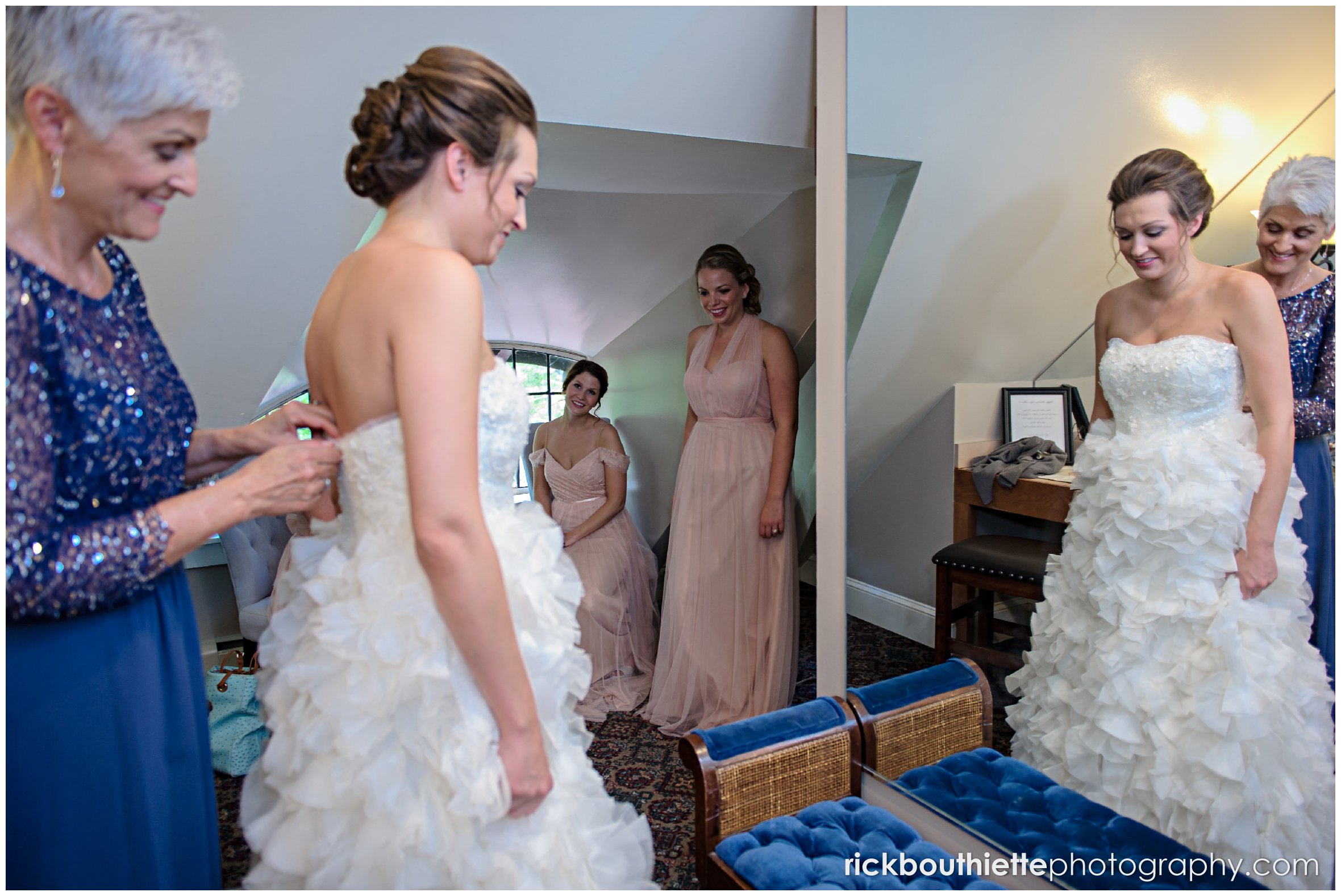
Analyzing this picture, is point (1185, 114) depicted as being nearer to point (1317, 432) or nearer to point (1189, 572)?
point (1317, 432)

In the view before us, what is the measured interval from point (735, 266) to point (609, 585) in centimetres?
136

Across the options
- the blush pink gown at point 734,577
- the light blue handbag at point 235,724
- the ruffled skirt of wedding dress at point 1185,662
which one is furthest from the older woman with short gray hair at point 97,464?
the blush pink gown at point 734,577

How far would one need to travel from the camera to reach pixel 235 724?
273cm

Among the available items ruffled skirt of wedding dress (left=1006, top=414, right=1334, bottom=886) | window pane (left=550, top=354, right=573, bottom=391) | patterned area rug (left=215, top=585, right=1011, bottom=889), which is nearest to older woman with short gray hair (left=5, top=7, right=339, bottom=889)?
patterned area rug (left=215, top=585, right=1011, bottom=889)

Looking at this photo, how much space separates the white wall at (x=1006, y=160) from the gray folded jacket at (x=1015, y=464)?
0.14 meters

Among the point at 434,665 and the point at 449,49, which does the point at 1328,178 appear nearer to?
the point at 449,49

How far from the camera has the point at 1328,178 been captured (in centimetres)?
120

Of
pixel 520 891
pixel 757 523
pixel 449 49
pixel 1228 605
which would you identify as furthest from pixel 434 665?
pixel 757 523

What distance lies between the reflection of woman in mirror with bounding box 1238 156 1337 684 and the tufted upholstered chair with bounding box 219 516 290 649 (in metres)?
3.24

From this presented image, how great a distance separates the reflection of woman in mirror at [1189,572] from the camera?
1.29 metres

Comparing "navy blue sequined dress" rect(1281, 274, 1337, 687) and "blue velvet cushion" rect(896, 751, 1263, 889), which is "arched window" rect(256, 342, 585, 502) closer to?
"blue velvet cushion" rect(896, 751, 1263, 889)

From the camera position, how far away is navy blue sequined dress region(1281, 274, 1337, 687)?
4.03 ft

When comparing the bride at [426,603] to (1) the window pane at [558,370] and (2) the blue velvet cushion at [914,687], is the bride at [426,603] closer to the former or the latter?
(2) the blue velvet cushion at [914,687]

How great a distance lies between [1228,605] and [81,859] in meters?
1.71
